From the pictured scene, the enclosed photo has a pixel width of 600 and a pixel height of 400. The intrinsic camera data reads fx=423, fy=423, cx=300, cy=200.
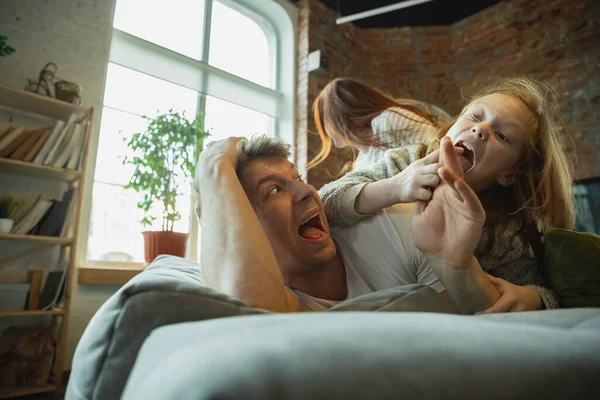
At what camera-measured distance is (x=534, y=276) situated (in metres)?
1.26

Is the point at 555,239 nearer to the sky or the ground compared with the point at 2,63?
nearer to the ground

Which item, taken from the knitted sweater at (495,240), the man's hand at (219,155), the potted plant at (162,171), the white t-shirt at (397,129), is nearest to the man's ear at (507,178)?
the knitted sweater at (495,240)

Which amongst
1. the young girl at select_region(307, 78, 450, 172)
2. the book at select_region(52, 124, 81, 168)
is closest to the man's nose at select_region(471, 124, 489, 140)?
the young girl at select_region(307, 78, 450, 172)

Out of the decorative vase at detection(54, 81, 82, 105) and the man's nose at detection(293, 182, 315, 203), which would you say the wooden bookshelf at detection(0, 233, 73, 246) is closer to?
the decorative vase at detection(54, 81, 82, 105)

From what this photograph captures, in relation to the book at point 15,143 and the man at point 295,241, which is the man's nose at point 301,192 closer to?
the man at point 295,241

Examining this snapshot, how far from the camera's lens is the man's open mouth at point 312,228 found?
112cm

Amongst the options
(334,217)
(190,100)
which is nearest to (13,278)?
(190,100)

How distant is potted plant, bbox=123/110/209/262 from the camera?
10.4ft

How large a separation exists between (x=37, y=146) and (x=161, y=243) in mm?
1066

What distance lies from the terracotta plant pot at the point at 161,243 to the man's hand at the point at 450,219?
2.61 meters

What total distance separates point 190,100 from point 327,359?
161 inches

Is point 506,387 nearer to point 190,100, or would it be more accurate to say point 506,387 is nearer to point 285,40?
point 190,100

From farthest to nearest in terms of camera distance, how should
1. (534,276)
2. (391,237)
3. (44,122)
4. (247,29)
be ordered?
(247,29) < (44,122) < (534,276) < (391,237)

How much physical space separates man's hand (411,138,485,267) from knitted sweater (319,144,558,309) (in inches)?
10.1
